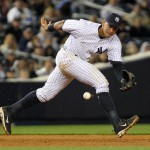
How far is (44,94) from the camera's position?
9398mm

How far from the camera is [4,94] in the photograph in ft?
42.8

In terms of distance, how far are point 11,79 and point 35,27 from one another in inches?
90.9

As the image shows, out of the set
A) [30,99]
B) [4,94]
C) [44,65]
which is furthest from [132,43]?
[30,99]

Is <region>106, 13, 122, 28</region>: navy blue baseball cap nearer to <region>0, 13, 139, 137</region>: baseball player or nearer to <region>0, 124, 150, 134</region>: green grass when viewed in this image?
<region>0, 13, 139, 137</region>: baseball player

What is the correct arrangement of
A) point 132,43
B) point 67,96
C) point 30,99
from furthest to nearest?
point 132,43 → point 67,96 → point 30,99

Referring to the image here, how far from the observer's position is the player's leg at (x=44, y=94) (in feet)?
30.6

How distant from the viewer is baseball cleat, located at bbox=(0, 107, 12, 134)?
31.0ft

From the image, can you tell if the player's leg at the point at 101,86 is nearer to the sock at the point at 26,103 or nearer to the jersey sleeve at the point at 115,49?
the jersey sleeve at the point at 115,49

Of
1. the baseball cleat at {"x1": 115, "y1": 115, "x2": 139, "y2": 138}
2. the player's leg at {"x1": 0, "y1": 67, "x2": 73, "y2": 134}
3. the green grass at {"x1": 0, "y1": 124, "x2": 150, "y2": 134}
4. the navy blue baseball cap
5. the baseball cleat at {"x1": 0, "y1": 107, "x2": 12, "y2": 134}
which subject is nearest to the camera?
the baseball cleat at {"x1": 115, "y1": 115, "x2": 139, "y2": 138}

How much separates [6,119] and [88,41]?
1.62 metres

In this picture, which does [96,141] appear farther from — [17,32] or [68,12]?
[68,12]

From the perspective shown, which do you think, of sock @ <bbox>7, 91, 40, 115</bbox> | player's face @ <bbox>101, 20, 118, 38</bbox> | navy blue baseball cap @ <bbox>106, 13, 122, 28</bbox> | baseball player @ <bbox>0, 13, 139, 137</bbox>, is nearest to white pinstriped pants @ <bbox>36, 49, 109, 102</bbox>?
baseball player @ <bbox>0, 13, 139, 137</bbox>

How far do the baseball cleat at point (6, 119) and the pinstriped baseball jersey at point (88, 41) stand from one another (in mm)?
1311

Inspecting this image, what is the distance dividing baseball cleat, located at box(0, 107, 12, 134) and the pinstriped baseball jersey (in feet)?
4.30
